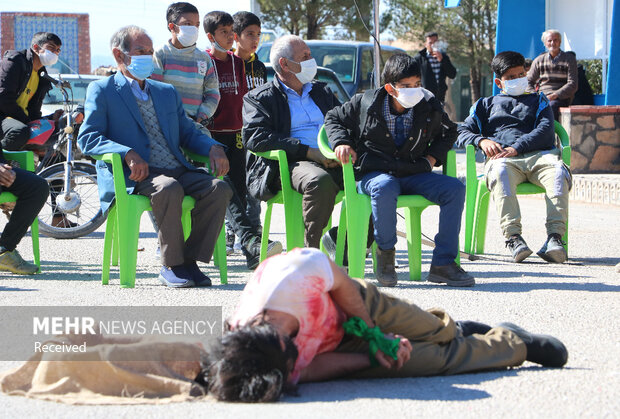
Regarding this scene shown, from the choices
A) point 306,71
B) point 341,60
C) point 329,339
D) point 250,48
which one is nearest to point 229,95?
point 250,48

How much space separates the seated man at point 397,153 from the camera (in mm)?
6527

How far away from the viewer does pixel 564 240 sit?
805cm

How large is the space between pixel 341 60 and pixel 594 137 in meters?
6.72

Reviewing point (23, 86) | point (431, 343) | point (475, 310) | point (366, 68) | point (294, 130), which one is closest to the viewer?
point (431, 343)

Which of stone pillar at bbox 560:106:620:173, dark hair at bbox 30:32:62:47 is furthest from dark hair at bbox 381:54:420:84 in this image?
stone pillar at bbox 560:106:620:173

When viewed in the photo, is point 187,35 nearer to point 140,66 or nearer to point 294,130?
point 140,66

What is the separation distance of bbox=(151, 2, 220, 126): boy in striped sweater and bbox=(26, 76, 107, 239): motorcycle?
189cm

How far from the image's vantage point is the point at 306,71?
289 inches

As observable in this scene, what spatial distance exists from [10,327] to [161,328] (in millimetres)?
844

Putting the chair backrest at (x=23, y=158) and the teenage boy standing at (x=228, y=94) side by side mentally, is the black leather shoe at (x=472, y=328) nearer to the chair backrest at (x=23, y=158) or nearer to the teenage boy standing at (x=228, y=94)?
the teenage boy standing at (x=228, y=94)

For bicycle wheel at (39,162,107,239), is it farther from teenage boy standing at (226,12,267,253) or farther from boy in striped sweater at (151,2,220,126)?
boy in striped sweater at (151,2,220,126)

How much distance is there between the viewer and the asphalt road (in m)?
3.65

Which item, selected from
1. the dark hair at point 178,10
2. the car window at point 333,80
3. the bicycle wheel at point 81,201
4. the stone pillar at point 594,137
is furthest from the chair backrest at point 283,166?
the car window at point 333,80

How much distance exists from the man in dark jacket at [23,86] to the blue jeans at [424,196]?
3551mm
